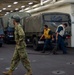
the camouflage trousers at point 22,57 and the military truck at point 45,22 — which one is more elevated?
the military truck at point 45,22

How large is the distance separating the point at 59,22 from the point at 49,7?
628cm

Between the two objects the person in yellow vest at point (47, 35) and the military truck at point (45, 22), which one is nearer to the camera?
the person in yellow vest at point (47, 35)

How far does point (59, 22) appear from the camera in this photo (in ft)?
62.3

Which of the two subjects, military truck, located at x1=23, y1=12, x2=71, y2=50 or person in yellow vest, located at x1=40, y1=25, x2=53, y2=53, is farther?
military truck, located at x1=23, y1=12, x2=71, y2=50

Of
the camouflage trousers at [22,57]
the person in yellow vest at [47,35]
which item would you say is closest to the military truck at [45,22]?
the person in yellow vest at [47,35]

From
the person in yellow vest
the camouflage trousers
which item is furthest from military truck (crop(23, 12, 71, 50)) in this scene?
the camouflage trousers

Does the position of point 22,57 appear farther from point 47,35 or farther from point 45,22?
point 45,22

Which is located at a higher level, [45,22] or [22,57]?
[45,22]

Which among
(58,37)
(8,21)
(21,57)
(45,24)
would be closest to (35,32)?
(45,24)

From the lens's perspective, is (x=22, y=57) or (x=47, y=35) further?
(x=47, y=35)

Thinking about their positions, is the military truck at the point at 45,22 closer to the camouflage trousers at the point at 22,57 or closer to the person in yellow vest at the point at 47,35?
the person in yellow vest at the point at 47,35

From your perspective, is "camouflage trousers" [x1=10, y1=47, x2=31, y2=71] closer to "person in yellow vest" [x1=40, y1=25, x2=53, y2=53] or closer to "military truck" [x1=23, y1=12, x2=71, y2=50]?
"person in yellow vest" [x1=40, y1=25, x2=53, y2=53]

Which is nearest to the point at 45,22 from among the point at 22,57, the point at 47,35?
the point at 47,35

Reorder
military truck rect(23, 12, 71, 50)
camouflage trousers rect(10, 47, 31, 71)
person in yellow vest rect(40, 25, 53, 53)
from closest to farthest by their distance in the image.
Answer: camouflage trousers rect(10, 47, 31, 71) < person in yellow vest rect(40, 25, 53, 53) < military truck rect(23, 12, 71, 50)
